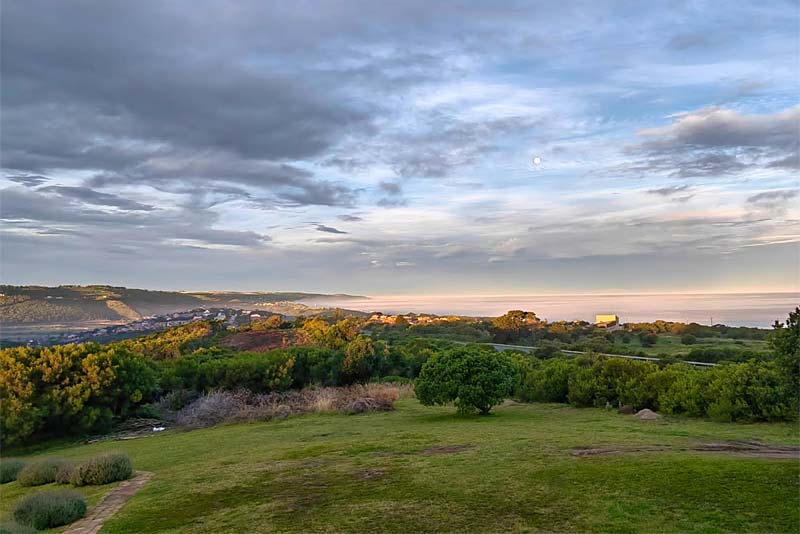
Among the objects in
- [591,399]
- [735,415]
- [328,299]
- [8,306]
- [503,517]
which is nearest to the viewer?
[503,517]

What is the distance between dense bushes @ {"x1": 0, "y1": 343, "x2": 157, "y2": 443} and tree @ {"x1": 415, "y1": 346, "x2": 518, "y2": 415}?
38.9ft

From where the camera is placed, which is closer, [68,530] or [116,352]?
[68,530]

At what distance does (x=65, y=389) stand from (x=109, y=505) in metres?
12.4

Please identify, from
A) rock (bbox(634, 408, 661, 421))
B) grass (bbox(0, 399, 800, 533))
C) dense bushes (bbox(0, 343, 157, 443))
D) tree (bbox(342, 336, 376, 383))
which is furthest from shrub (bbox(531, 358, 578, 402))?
dense bushes (bbox(0, 343, 157, 443))

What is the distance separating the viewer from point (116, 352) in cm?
2295

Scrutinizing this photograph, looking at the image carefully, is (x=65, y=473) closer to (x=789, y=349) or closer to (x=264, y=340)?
(x=789, y=349)

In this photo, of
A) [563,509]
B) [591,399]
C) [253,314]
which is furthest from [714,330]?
[563,509]

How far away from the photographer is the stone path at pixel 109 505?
8712 mm

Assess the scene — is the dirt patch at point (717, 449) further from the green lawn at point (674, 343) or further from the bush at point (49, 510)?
the green lawn at point (674, 343)

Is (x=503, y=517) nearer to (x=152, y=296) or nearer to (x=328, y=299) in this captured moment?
(x=152, y=296)

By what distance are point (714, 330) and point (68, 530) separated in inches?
2203

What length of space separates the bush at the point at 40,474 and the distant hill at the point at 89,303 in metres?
20.5

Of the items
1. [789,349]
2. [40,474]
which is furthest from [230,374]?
[789,349]

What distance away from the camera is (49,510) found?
29.8 ft
